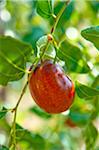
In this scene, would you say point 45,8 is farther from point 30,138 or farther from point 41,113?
point 41,113

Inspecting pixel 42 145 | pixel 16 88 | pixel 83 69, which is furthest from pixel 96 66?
pixel 16 88

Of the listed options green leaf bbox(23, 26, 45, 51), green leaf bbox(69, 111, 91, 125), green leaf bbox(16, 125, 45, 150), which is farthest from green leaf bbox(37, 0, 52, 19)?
green leaf bbox(69, 111, 91, 125)

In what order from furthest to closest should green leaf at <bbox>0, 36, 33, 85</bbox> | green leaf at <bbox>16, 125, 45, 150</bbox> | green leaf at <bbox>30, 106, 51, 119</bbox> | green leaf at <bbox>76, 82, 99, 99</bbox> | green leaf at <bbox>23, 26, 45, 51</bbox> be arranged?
green leaf at <bbox>30, 106, 51, 119</bbox>, green leaf at <bbox>23, 26, 45, 51</bbox>, green leaf at <bbox>16, 125, 45, 150</bbox>, green leaf at <bbox>76, 82, 99, 99</bbox>, green leaf at <bbox>0, 36, 33, 85</bbox>

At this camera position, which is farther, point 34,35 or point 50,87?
point 34,35

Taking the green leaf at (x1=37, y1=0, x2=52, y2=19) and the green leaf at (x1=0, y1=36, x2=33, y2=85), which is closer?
the green leaf at (x1=0, y1=36, x2=33, y2=85)

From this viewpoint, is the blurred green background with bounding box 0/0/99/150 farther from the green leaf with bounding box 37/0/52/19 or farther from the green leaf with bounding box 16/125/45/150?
the green leaf with bounding box 37/0/52/19

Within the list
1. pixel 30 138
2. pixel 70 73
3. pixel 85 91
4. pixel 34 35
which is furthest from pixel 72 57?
pixel 34 35
